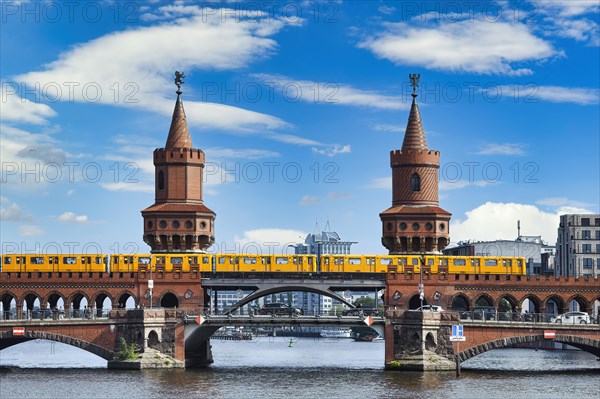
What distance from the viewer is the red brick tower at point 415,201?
134 m

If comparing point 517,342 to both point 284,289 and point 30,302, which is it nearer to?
point 284,289

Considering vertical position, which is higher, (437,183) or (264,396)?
(437,183)

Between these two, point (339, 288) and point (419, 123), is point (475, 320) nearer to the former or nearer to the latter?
point (339, 288)

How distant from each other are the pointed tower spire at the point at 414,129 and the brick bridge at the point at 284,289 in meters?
19.0

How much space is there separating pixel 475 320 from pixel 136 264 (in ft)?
121

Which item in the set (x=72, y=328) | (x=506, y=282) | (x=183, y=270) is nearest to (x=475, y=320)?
(x=506, y=282)

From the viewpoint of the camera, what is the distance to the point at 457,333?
358ft

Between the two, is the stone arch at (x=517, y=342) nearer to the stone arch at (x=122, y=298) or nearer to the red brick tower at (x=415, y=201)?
the red brick tower at (x=415, y=201)

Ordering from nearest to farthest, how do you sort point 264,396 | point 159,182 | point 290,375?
point 264,396 < point 290,375 < point 159,182

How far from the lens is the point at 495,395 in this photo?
92.1 meters

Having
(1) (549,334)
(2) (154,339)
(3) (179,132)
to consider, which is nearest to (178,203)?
(3) (179,132)

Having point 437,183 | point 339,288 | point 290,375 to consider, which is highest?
point 437,183

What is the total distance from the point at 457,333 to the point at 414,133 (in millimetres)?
34925

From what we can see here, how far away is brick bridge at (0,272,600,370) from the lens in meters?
113
